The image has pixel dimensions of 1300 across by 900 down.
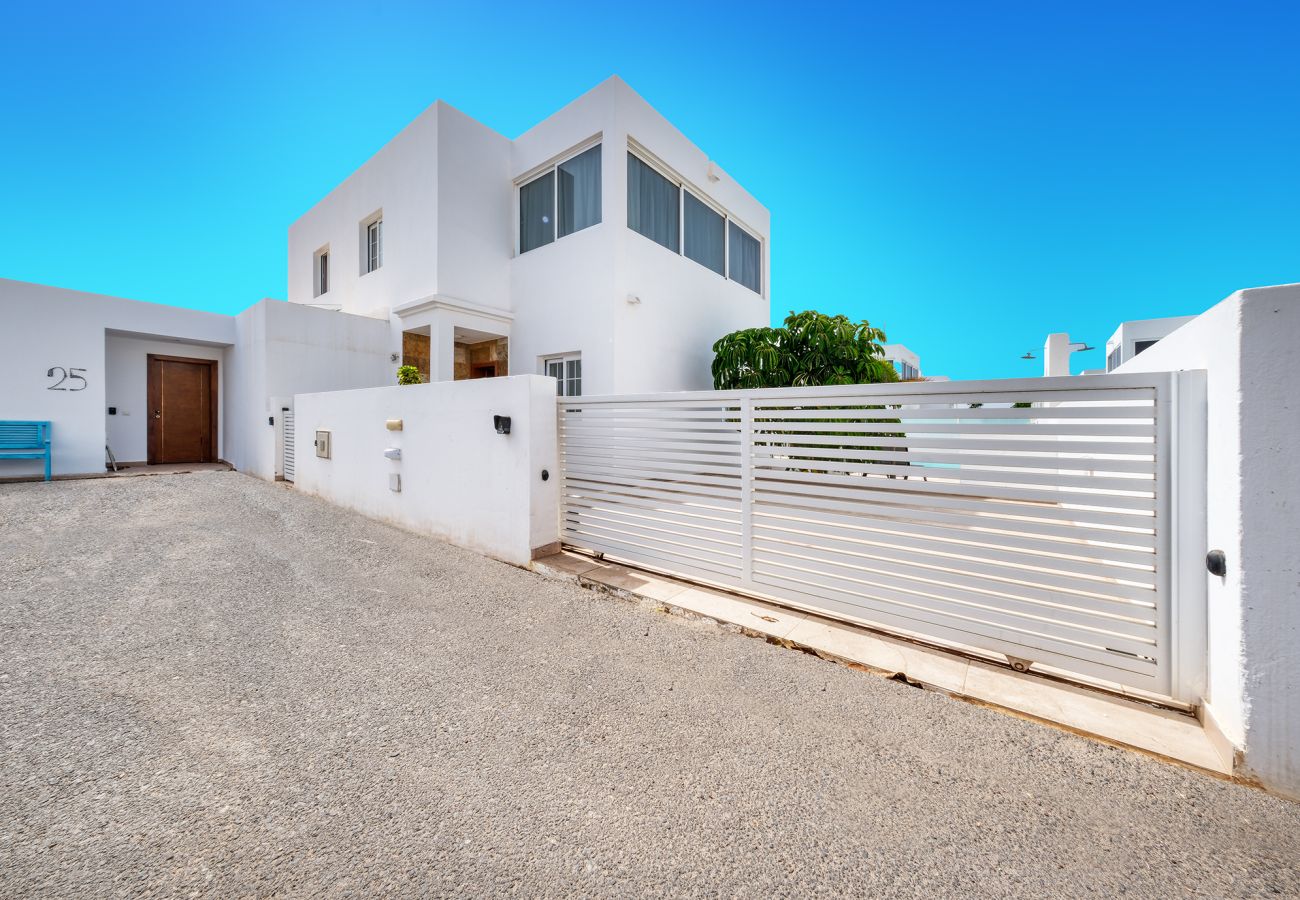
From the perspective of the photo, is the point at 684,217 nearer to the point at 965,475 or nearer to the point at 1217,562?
the point at 965,475

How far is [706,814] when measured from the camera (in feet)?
5.13

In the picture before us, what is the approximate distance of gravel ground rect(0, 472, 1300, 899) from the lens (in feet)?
4.44

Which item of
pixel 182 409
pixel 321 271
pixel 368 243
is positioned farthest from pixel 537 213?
pixel 182 409

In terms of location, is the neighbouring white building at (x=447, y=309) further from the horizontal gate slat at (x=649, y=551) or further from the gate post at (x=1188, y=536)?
the gate post at (x=1188, y=536)

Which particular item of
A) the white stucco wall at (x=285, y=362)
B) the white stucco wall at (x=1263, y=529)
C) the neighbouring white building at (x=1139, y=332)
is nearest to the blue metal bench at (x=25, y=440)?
the white stucco wall at (x=285, y=362)

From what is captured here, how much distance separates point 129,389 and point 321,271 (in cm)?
503

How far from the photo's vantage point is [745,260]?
1220 centimetres

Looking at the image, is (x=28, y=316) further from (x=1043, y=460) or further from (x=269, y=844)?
(x=1043, y=460)

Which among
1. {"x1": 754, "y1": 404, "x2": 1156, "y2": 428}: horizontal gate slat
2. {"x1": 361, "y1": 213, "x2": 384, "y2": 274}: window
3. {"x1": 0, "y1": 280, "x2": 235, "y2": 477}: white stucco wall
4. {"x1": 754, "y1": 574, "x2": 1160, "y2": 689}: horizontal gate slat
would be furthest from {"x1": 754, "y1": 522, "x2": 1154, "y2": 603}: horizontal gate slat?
{"x1": 0, "y1": 280, "x2": 235, "y2": 477}: white stucco wall

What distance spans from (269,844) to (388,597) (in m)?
2.33

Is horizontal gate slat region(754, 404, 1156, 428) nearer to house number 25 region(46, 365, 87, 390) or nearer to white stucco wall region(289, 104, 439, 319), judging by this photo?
white stucco wall region(289, 104, 439, 319)

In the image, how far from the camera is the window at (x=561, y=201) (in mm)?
8422

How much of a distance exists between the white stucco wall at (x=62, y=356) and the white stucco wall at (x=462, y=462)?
6193 mm

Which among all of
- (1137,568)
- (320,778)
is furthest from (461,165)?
(1137,568)
